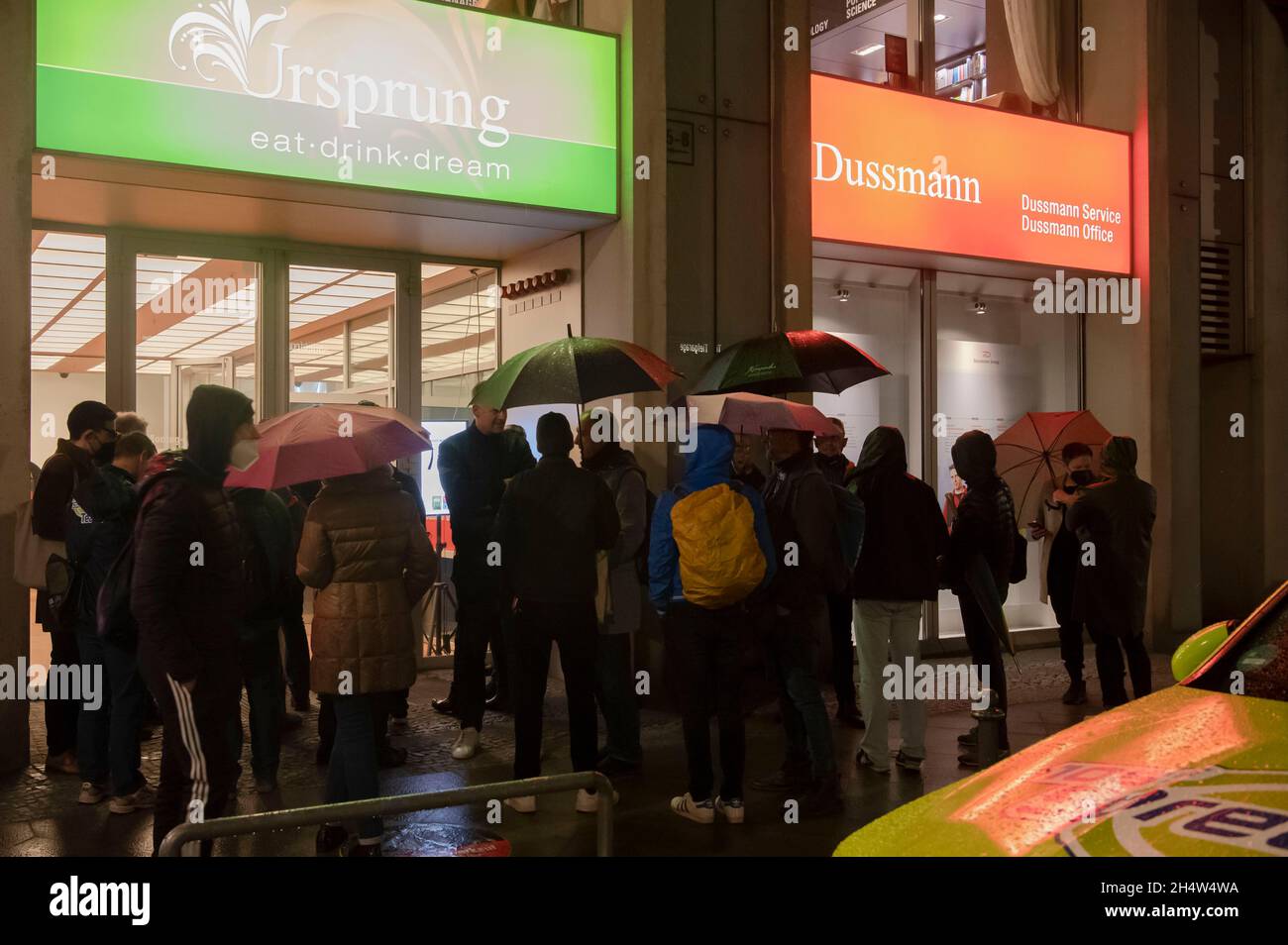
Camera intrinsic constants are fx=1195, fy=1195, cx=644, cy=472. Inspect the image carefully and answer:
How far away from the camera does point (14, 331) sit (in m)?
6.62

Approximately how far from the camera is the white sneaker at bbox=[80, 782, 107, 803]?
6.06 metres

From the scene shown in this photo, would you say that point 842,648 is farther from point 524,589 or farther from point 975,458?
point 524,589

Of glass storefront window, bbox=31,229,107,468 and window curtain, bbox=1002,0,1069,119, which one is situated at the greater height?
window curtain, bbox=1002,0,1069,119

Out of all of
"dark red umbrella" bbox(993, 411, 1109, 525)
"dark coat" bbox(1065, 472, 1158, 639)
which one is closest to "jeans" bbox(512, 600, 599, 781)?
"dark coat" bbox(1065, 472, 1158, 639)

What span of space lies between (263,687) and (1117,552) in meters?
5.23

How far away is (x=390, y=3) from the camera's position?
7945mm

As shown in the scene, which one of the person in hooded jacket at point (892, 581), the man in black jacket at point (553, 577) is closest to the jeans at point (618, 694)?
the man in black jacket at point (553, 577)

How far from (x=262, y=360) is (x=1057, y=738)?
24.1ft

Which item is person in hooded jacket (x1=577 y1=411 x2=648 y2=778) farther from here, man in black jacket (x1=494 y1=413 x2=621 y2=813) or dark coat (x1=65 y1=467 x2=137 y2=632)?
dark coat (x1=65 y1=467 x2=137 y2=632)

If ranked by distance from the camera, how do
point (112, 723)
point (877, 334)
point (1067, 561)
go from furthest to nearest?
point (877, 334), point (1067, 561), point (112, 723)

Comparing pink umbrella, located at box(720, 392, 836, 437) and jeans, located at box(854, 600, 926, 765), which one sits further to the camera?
jeans, located at box(854, 600, 926, 765)

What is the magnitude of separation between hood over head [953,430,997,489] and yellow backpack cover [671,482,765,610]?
6.34 ft

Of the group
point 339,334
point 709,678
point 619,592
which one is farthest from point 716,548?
point 339,334
